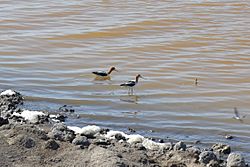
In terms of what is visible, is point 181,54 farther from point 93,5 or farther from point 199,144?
point 93,5

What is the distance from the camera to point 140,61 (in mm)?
10500

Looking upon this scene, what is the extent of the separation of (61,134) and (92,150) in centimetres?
50

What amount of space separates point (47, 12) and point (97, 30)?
2650 millimetres

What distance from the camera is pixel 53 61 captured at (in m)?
10.5

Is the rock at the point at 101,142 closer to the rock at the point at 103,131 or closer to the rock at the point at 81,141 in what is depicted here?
the rock at the point at 81,141

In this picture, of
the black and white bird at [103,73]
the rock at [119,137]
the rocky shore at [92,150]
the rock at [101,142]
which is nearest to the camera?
the rocky shore at [92,150]

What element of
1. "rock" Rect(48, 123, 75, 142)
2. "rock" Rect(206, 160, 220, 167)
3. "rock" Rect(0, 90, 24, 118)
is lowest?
"rock" Rect(206, 160, 220, 167)

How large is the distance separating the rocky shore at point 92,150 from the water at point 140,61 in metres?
0.65

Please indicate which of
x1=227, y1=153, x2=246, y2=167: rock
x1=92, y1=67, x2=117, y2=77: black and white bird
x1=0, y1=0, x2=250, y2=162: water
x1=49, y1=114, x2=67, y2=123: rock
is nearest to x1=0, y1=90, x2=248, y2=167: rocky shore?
x1=227, y1=153, x2=246, y2=167: rock

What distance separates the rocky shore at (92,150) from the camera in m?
5.52

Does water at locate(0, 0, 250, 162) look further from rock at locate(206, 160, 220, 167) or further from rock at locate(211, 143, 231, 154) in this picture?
rock at locate(206, 160, 220, 167)

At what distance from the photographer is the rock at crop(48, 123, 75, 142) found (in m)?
6.08

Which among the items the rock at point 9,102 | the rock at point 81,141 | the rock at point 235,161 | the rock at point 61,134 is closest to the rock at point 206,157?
the rock at point 235,161

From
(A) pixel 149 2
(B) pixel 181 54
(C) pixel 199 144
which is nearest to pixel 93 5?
(A) pixel 149 2
